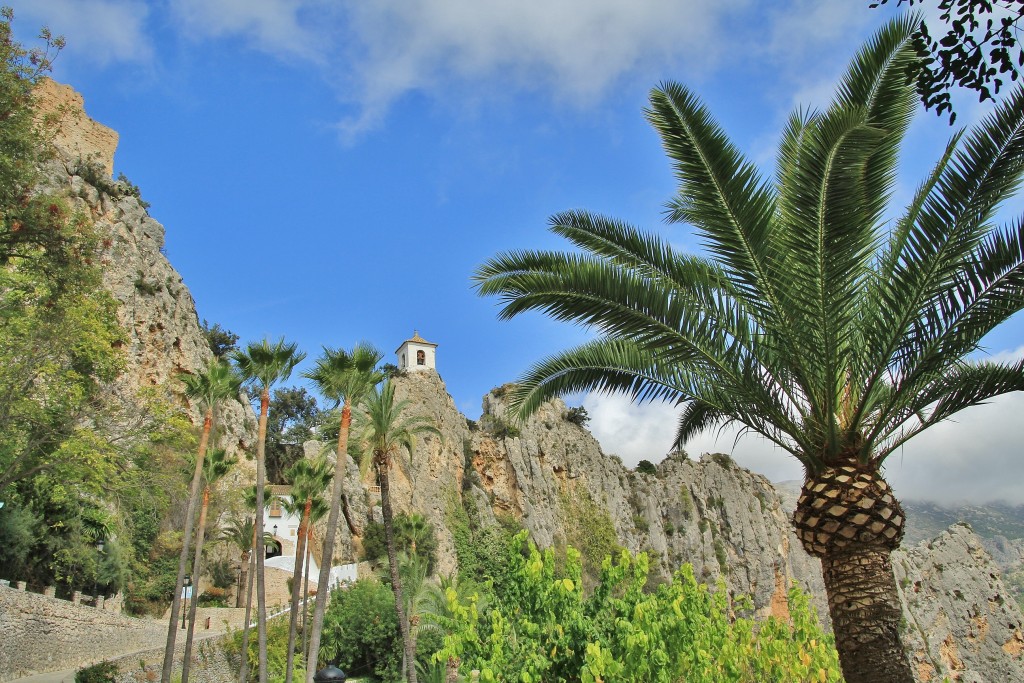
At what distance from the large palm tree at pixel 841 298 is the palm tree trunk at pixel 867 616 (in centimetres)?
1

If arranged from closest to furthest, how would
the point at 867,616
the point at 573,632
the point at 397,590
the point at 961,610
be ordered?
the point at 867,616 → the point at 573,632 → the point at 397,590 → the point at 961,610

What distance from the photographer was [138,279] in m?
44.7

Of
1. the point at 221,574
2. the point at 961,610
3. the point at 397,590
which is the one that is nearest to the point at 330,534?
the point at 397,590

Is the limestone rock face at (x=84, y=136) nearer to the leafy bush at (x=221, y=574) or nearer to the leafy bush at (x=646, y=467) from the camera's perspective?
the leafy bush at (x=221, y=574)

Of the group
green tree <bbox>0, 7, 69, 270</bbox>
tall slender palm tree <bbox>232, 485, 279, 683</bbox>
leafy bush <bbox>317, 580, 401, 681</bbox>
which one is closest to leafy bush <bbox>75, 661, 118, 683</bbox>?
tall slender palm tree <bbox>232, 485, 279, 683</bbox>

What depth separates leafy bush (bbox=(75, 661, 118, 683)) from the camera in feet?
65.0

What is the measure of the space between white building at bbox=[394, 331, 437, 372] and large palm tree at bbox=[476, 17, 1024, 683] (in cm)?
5840

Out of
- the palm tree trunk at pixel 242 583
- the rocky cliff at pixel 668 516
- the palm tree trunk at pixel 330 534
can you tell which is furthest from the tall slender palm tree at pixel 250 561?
the rocky cliff at pixel 668 516

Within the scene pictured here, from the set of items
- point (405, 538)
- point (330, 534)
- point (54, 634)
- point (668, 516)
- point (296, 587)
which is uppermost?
point (668, 516)

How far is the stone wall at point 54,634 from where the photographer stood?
21125mm

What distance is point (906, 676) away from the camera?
269 inches

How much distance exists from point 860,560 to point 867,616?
0.50 metres

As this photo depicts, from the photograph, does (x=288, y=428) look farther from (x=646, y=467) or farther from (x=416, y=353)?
(x=646, y=467)

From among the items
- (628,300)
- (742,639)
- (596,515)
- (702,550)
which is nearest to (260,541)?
(742,639)
